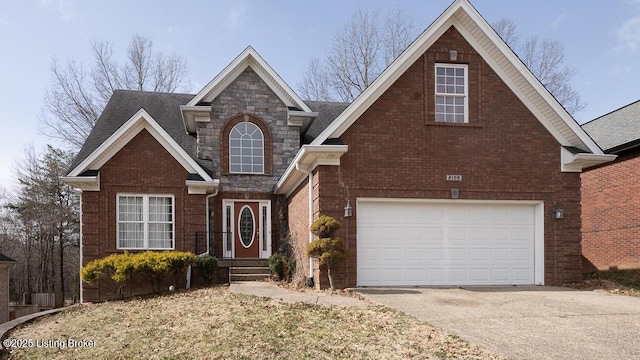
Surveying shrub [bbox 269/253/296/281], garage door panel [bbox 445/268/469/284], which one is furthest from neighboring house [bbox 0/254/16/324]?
garage door panel [bbox 445/268/469/284]

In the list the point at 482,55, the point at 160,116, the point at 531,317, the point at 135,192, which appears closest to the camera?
the point at 531,317

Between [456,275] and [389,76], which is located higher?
[389,76]

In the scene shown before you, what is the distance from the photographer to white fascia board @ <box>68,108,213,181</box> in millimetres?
14703

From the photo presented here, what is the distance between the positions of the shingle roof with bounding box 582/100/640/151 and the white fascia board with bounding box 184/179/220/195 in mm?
12922

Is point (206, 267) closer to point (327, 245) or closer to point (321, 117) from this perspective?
point (327, 245)

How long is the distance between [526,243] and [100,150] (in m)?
12.1

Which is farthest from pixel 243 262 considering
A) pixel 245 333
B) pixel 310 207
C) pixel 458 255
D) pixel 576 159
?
pixel 576 159

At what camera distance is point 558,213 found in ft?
42.1

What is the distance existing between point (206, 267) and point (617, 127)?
15507mm

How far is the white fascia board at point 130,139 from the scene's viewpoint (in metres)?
14.7

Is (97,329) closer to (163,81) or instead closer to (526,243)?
(526,243)

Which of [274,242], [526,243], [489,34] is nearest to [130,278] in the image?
[274,242]

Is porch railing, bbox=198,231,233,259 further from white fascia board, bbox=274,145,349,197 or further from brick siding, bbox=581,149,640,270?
brick siding, bbox=581,149,640,270

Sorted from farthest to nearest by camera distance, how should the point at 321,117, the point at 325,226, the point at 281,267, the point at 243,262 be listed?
the point at 321,117
the point at 243,262
the point at 281,267
the point at 325,226
